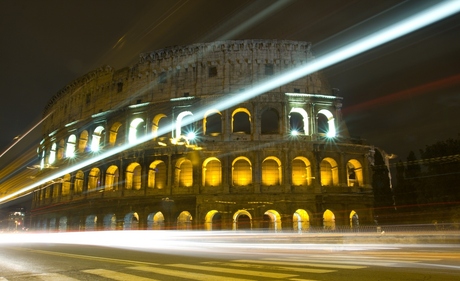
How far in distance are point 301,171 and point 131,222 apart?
1465 cm

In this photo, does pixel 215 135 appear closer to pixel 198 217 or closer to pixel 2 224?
pixel 198 217

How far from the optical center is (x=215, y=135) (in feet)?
97.0

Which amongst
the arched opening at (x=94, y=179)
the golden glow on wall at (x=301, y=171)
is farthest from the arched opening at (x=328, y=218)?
the arched opening at (x=94, y=179)

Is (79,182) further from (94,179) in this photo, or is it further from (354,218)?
(354,218)

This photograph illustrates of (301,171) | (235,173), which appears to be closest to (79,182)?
(235,173)

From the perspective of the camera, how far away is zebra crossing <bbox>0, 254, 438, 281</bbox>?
661 centimetres

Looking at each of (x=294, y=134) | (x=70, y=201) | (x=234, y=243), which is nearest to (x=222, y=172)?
(x=294, y=134)

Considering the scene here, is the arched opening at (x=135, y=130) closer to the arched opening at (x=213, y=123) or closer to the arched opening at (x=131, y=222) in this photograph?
the arched opening at (x=213, y=123)

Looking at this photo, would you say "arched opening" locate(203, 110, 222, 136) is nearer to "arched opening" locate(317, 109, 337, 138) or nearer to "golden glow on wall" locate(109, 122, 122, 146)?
"golden glow on wall" locate(109, 122, 122, 146)

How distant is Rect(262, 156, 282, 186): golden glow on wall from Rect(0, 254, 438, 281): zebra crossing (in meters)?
20.4

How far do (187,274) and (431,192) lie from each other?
865 inches

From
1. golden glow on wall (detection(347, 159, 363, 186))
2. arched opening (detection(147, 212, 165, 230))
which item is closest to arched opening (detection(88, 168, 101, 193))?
arched opening (detection(147, 212, 165, 230))

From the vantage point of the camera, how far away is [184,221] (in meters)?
28.9

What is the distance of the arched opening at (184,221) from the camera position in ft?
92.5
